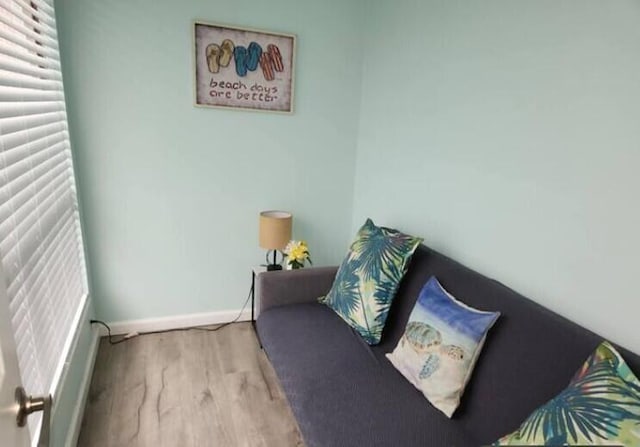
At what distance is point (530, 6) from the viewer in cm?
143

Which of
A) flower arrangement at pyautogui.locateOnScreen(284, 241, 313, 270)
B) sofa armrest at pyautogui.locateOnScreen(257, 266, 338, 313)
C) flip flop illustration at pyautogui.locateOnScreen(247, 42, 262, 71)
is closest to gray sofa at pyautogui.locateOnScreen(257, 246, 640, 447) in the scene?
sofa armrest at pyautogui.locateOnScreen(257, 266, 338, 313)

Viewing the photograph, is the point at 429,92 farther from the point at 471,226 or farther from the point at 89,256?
the point at 89,256

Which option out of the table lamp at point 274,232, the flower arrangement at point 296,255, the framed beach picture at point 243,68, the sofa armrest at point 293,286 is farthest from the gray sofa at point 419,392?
the framed beach picture at point 243,68

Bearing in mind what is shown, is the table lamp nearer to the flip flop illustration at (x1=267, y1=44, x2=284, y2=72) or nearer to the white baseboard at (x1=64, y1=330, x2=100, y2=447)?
the flip flop illustration at (x1=267, y1=44, x2=284, y2=72)

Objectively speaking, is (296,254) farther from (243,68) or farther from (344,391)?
(243,68)

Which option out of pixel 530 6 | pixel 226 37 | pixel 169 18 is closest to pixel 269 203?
pixel 226 37

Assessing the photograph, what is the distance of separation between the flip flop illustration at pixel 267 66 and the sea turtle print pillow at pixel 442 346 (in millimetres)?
1656

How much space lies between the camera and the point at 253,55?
2352mm

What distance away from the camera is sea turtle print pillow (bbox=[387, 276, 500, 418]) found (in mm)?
1338

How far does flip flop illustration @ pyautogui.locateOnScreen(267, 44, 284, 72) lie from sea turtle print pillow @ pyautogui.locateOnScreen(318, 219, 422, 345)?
48.5 inches

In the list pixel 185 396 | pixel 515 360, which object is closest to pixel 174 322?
pixel 185 396

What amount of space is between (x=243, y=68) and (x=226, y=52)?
Answer: 0.43 feet

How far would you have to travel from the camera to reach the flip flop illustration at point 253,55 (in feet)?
7.67

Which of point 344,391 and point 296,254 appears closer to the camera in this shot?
point 344,391
